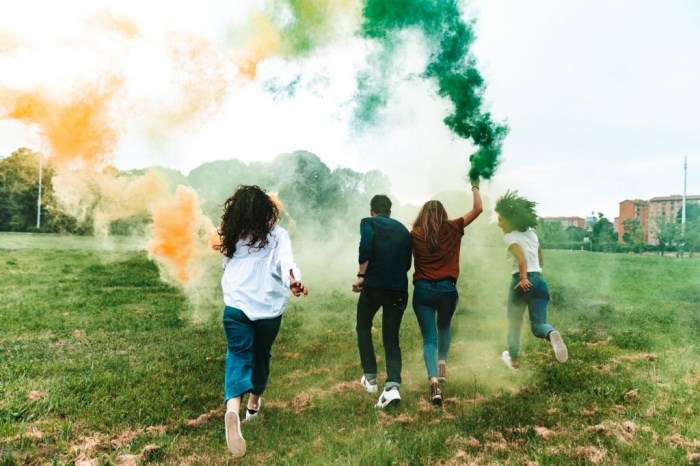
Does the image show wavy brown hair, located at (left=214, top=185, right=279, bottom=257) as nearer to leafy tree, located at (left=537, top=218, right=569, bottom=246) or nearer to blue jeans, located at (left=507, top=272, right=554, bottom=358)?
blue jeans, located at (left=507, top=272, right=554, bottom=358)

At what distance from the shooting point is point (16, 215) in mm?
19406

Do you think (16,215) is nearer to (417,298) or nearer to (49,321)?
(49,321)

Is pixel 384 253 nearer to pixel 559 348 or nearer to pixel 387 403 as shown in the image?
pixel 387 403

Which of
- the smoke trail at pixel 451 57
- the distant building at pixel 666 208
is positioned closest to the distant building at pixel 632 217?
the distant building at pixel 666 208

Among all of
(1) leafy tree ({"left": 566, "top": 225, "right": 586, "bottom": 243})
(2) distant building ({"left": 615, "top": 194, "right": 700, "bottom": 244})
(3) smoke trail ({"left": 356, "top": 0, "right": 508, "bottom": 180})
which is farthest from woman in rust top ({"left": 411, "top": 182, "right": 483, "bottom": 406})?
(1) leafy tree ({"left": 566, "top": 225, "right": 586, "bottom": 243})

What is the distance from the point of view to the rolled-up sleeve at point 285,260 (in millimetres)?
4671

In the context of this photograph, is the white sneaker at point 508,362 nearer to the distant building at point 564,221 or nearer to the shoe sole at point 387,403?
the shoe sole at point 387,403

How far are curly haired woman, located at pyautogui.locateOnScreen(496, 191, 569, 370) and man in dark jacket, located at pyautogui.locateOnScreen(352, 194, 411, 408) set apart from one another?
1.55m

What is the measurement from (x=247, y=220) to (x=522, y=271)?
3.51 meters

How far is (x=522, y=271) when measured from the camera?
21.2 ft

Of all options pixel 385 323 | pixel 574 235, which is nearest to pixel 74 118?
pixel 385 323

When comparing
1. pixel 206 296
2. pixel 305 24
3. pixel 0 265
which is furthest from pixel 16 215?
pixel 305 24

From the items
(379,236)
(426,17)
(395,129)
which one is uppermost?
(426,17)

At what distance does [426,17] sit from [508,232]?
4.33 metres
